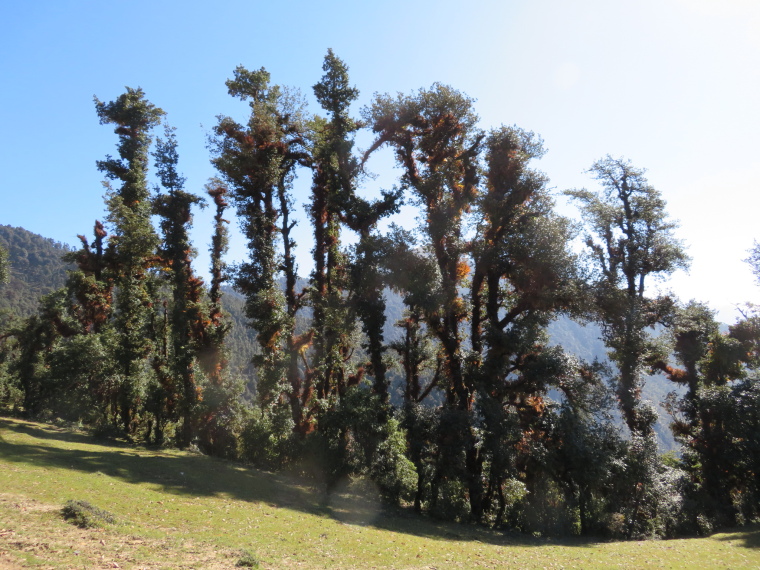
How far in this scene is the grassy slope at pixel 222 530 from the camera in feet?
36.5

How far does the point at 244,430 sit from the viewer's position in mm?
30203

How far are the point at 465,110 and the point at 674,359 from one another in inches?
963

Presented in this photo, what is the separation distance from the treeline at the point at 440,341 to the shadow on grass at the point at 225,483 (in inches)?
93.7

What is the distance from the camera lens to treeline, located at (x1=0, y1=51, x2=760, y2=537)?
24.3 metres

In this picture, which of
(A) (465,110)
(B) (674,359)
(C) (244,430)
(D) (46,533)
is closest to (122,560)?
(D) (46,533)

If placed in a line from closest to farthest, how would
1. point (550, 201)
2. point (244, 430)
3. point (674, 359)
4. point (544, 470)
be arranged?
point (544, 470), point (550, 201), point (244, 430), point (674, 359)

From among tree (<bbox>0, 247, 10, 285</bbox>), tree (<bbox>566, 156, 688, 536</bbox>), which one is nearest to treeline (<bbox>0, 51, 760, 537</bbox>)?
tree (<bbox>566, 156, 688, 536</bbox>)

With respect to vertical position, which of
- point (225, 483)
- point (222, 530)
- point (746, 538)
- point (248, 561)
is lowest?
point (746, 538)

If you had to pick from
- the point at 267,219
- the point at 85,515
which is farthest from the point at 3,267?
the point at 85,515

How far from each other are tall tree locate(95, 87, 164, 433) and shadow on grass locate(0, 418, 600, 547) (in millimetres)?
9049

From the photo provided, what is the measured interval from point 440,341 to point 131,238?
26.3 metres

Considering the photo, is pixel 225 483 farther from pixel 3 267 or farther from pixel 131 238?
pixel 3 267

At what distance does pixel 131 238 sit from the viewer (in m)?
35.0

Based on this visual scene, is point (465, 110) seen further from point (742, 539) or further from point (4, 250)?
point (4, 250)
